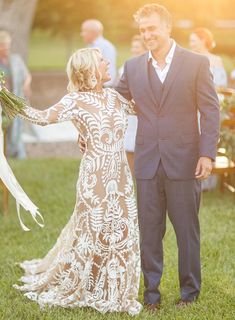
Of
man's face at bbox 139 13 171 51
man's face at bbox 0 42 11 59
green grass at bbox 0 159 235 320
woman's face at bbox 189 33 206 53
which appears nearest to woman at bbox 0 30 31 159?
man's face at bbox 0 42 11 59

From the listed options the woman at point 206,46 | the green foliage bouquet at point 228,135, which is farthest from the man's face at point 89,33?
the green foliage bouquet at point 228,135

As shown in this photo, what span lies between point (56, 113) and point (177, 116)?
0.75m

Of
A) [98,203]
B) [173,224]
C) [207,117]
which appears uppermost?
[207,117]

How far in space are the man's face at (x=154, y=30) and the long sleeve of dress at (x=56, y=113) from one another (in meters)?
0.58

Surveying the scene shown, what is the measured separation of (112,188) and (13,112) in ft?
2.57

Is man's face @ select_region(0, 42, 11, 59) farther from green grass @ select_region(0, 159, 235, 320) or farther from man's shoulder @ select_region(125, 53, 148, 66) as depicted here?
man's shoulder @ select_region(125, 53, 148, 66)

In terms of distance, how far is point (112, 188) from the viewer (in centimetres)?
523

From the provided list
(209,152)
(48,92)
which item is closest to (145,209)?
(209,152)

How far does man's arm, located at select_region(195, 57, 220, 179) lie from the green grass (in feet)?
3.14

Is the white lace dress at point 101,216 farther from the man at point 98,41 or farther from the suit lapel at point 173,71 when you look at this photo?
the man at point 98,41

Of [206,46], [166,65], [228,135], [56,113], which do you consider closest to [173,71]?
[166,65]

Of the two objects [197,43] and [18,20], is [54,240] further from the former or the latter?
[18,20]

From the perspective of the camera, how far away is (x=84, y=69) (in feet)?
16.8

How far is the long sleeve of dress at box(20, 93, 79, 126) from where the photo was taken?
200 inches
